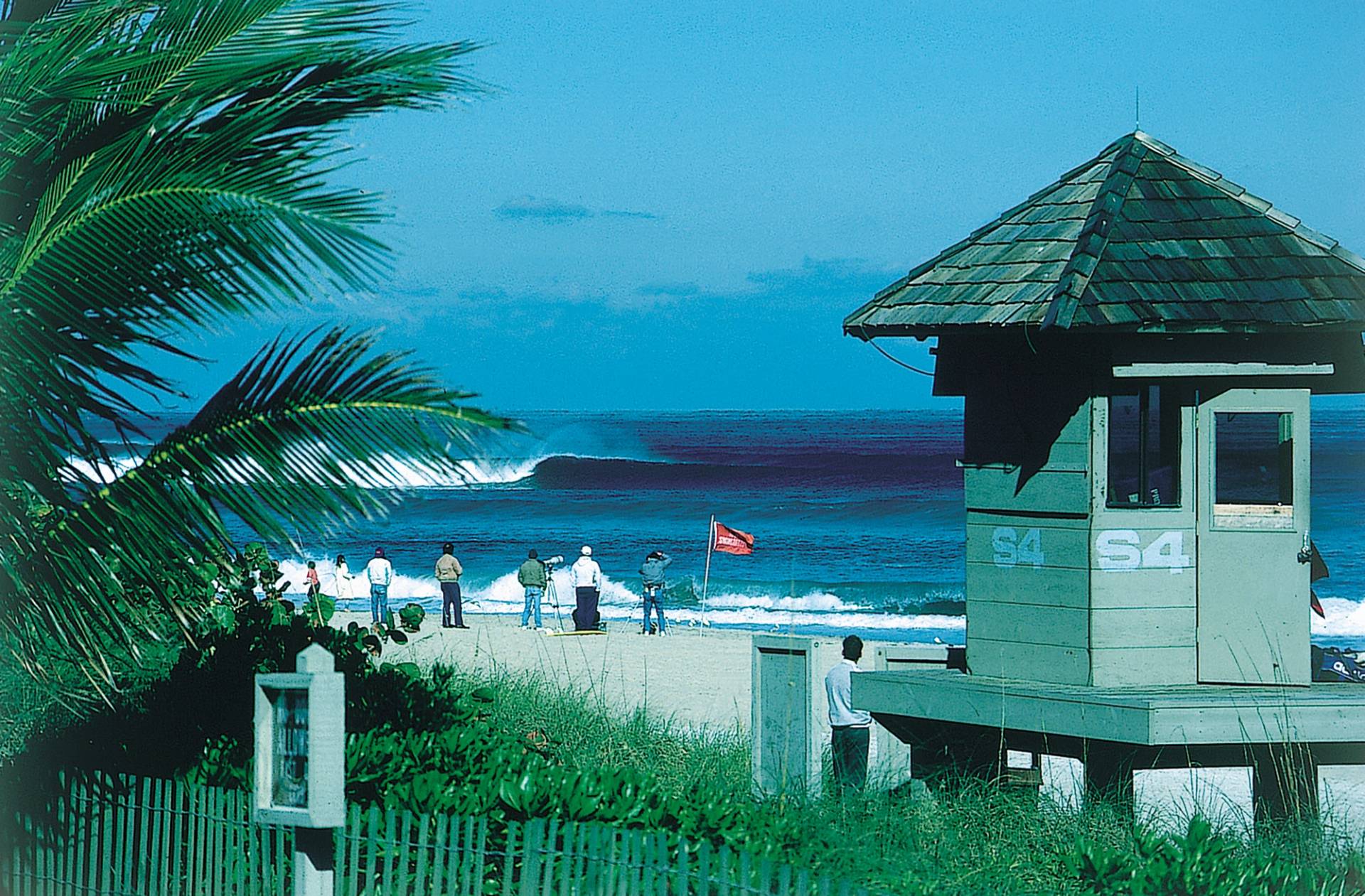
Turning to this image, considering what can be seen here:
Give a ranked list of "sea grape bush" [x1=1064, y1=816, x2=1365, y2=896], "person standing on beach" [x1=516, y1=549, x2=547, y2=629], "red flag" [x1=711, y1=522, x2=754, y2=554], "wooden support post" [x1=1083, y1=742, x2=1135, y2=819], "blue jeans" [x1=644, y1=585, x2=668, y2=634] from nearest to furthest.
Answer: "sea grape bush" [x1=1064, y1=816, x2=1365, y2=896]
"wooden support post" [x1=1083, y1=742, x2=1135, y2=819]
"red flag" [x1=711, y1=522, x2=754, y2=554]
"person standing on beach" [x1=516, y1=549, x2=547, y2=629]
"blue jeans" [x1=644, y1=585, x2=668, y2=634]

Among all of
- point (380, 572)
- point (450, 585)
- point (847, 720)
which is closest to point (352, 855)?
point (847, 720)

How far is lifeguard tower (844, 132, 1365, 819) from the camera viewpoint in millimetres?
7816

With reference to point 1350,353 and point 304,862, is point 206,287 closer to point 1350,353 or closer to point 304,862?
point 304,862

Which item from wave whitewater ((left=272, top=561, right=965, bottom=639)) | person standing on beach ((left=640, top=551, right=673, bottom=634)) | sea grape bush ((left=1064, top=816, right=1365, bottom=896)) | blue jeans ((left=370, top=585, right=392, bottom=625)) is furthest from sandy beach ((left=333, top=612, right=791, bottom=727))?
sea grape bush ((left=1064, top=816, right=1365, bottom=896))

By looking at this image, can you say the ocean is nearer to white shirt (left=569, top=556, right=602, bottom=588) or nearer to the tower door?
white shirt (left=569, top=556, right=602, bottom=588)

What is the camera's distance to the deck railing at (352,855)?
528 centimetres

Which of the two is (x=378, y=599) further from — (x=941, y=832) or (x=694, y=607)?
(x=941, y=832)

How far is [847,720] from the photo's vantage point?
11.0 metres

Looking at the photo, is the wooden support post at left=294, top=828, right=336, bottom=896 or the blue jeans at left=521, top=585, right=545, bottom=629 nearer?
the wooden support post at left=294, top=828, right=336, bottom=896

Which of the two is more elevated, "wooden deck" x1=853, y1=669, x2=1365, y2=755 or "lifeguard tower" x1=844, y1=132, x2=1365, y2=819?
"lifeguard tower" x1=844, y1=132, x2=1365, y2=819

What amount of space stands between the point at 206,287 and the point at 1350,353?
5.92m

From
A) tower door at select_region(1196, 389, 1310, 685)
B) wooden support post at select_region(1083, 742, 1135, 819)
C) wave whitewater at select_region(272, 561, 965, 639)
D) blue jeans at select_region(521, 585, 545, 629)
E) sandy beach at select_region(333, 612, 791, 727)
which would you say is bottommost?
wave whitewater at select_region(272, 561, 965, 639)

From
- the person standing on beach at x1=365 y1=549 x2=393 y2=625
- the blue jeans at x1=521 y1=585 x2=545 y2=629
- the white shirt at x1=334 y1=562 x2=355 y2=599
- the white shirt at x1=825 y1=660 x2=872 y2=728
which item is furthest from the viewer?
the white shirt at x1=334 y1=562 x2=355 y2=599

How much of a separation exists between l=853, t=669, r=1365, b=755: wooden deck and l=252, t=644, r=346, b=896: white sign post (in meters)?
4.07
